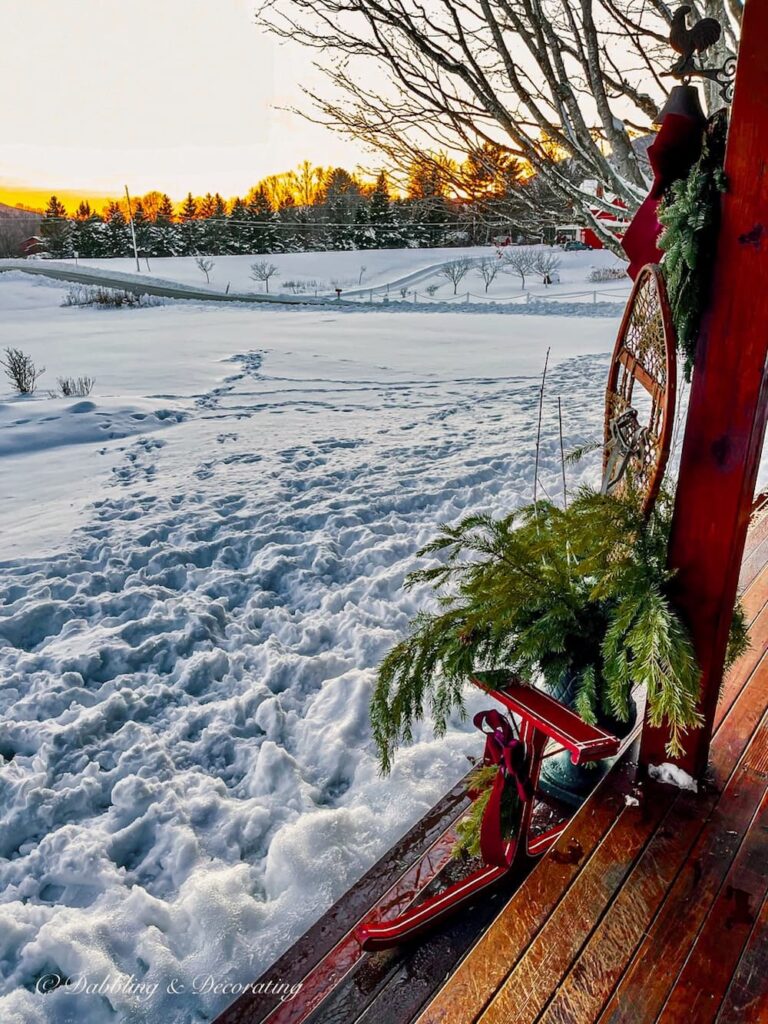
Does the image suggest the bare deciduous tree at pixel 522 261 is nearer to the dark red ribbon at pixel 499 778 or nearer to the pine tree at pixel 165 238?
the pine tree at pixel 165 238

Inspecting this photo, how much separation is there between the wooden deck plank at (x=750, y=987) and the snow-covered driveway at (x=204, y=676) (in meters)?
1.14

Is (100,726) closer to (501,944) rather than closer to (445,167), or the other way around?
(501,944)

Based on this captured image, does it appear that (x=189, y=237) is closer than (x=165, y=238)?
No

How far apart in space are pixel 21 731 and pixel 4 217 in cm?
6032

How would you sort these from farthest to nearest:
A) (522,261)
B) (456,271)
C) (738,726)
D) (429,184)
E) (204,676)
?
(456,271) → (522,261) → (429,184) → (204,676) → (738,726)

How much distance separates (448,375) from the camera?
10219mm

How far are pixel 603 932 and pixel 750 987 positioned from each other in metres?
0.28

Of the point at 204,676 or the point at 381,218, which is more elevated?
the point at 381,218

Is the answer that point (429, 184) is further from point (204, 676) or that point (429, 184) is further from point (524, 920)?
point (524, 920)

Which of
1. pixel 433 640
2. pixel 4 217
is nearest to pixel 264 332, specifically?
pixel 433 640

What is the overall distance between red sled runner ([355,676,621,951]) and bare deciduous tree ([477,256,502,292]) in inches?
1311

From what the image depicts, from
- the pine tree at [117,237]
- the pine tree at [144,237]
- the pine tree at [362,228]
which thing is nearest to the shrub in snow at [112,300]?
the pine tree at [144,237]

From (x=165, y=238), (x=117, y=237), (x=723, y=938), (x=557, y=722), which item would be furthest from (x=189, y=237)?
(x=723, y=938)

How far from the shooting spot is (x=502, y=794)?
68.7 inches
